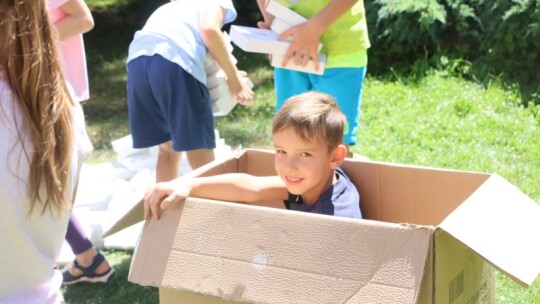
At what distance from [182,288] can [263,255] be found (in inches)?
8.5

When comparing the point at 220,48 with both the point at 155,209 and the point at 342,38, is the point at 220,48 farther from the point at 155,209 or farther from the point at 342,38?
the point at 155,209

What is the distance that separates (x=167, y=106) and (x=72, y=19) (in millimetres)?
622

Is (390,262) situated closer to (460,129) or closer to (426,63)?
(460,129)

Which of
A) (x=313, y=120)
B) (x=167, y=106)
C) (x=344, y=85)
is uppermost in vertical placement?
(x=313, y=120)

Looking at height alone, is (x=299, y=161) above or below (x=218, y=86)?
above

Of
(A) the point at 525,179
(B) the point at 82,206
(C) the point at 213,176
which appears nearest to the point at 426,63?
(A) the point at 525,179

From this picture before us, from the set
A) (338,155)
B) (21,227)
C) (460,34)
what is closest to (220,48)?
(338,155)

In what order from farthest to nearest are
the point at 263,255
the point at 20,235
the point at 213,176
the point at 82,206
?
the point at 82,206 < the point at 213,176 < the point at 263,255 < the point at 20,235

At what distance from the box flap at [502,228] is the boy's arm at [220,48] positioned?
5.39 ft

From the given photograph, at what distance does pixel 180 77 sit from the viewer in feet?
11.7

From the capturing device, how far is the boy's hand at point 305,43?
335cm

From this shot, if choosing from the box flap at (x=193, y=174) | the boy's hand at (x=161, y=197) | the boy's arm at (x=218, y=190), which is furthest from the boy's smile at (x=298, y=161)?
the boy's hand at (x=161, y=197)

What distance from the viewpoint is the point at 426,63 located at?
21.2 feet

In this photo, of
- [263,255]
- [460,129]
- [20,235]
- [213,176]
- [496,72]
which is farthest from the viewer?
[496,72]
